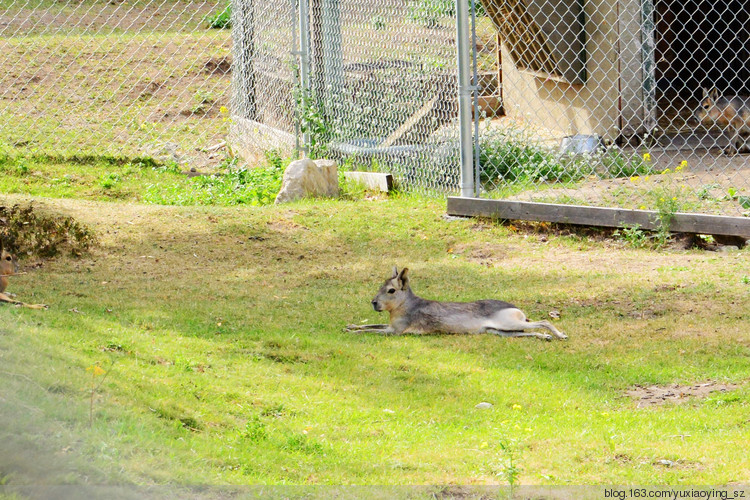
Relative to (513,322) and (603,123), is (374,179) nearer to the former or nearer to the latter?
(603,123)

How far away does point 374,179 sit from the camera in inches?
417

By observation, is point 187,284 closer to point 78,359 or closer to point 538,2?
point 78,359

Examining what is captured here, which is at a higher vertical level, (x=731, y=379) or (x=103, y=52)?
(x=103, y=52)

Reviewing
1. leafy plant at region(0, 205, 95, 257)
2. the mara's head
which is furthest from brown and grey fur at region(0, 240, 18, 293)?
the mara's head

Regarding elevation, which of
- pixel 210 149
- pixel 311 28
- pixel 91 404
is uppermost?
pixel 311 28

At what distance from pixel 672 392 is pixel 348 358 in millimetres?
1802

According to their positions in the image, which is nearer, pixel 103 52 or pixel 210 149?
pixel 210 149

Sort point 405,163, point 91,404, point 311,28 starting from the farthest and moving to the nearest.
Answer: point 311,28 < point 405,163 < point 91,404

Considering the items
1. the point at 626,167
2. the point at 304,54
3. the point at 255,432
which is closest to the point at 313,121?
the point at 304,54

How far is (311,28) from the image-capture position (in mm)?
11555

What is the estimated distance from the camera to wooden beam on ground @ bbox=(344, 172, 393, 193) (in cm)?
1044

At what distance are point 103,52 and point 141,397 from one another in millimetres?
13391

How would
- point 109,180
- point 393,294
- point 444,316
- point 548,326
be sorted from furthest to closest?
point 109,180, point 393,294, point 444,316, point 548,326

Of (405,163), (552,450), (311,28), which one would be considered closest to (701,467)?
(552,450)
